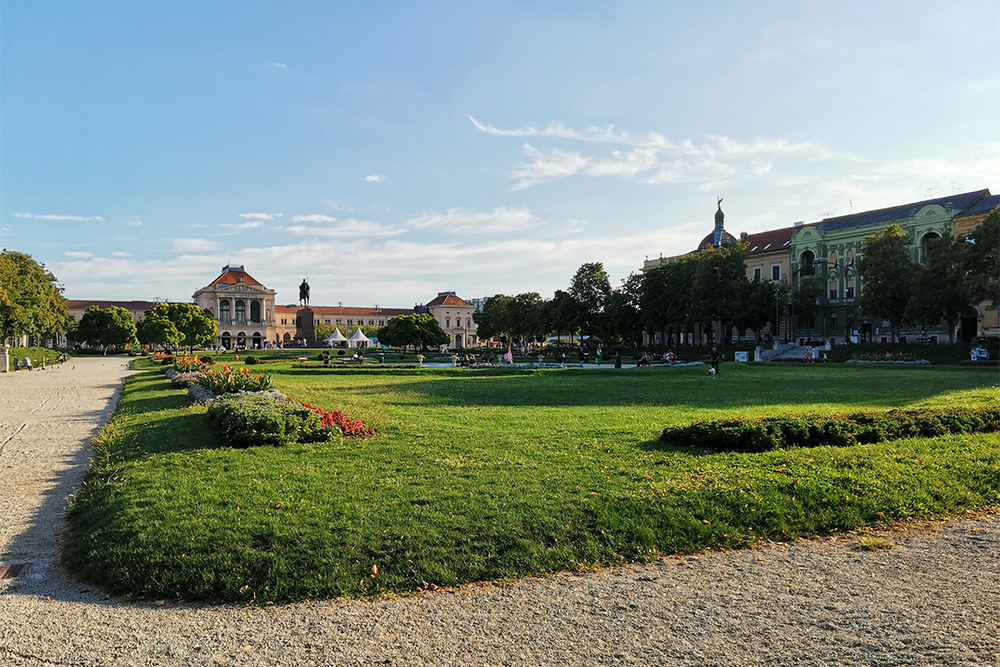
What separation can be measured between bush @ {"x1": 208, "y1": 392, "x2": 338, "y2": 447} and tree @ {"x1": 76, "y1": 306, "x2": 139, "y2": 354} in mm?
77351

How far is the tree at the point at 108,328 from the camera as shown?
7812cm

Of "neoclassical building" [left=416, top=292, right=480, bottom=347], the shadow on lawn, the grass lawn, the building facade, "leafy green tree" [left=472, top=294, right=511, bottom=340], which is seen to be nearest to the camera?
the grass lawn

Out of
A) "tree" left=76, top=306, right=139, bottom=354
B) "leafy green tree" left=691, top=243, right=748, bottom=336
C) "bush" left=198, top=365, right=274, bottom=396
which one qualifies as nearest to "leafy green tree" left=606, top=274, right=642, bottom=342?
"leafy green tree" left=691, top=243, right=748, bottom=336

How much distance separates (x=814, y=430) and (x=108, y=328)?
84.8 m

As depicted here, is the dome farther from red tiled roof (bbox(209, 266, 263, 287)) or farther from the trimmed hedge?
red tiled roof (bbox(209, 266, 263, 287))

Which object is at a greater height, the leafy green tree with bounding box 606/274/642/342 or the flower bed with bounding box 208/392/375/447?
the leafy green tree with bounding box 606/274/642/342

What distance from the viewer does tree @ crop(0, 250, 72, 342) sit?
4481 cm

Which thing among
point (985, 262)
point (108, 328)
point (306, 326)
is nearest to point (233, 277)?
point (306, 326)

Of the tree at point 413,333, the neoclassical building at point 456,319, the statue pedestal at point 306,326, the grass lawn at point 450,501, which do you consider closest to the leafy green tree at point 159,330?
the tree at point 413,333

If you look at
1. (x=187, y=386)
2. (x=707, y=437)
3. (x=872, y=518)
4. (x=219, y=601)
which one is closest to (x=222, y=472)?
(x=219, y=601)

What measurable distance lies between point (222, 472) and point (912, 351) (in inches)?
1839

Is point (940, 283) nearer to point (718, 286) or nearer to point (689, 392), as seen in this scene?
point (718, 286)

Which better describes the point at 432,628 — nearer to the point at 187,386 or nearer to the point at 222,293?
the point at 187,386

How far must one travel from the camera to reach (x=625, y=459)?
30.0 ft
